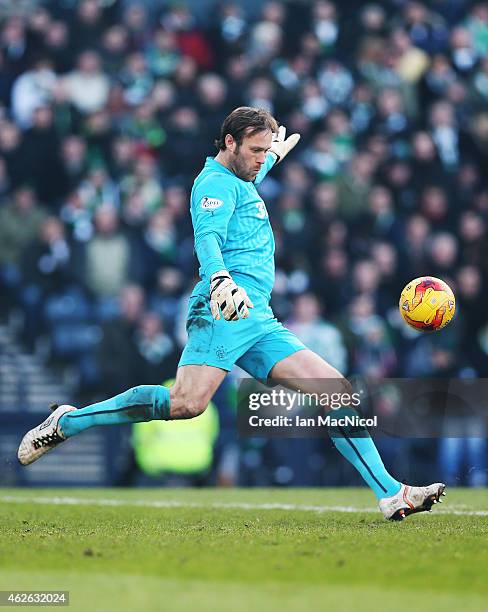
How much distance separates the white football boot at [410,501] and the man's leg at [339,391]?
46 mm

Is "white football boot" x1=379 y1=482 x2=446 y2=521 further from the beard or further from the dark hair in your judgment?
the dark hair

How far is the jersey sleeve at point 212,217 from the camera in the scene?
684 cm

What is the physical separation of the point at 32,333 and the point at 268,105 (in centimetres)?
423

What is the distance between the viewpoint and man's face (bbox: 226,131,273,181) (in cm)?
728

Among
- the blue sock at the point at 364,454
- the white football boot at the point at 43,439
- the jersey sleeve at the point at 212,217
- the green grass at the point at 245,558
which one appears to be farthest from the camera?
the white football boot at the point at 43,439

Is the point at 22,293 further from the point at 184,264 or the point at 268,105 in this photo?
the point at 268,105

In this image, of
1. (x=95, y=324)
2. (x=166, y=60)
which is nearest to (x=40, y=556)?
(x=95, y=324)

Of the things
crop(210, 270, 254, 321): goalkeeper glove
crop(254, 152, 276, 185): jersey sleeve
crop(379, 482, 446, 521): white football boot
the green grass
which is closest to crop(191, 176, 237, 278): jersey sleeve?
crop(210, 270, 254, 321): goalkeeper glove

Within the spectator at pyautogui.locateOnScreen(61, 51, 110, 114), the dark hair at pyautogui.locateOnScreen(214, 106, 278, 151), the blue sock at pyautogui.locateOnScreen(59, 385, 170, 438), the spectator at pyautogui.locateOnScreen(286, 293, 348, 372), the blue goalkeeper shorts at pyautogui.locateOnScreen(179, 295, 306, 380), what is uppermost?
the spectator at pyautogui.locateOnScreen(61, 51, 110, 114)

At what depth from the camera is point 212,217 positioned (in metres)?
6.98

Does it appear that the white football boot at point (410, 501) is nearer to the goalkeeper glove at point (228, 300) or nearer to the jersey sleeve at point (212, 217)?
the goalkeeper glove at point (228, 300)

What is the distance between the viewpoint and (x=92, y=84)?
1573 centimetres

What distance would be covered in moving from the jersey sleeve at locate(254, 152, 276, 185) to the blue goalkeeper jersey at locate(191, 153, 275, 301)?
0.35 feet

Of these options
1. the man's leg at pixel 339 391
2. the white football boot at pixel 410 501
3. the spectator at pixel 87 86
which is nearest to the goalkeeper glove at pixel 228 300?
the man's leg at pixel 339 391
